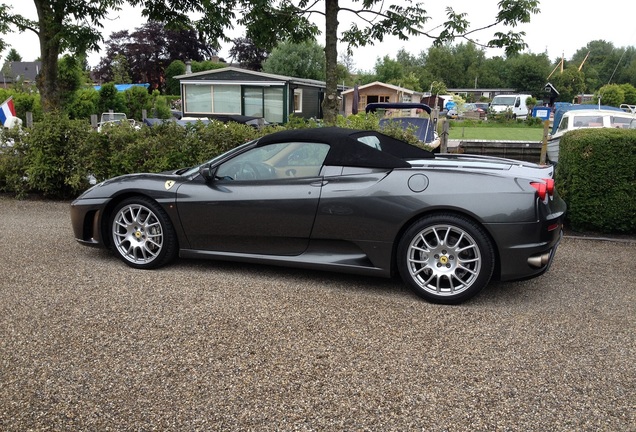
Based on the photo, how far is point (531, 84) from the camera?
73750 mm

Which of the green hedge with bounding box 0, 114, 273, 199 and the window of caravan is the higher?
the window of caravan

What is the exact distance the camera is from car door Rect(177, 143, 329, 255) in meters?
4.75

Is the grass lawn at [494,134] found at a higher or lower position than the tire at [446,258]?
higher

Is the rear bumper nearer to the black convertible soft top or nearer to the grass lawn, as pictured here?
the black convertible soft top

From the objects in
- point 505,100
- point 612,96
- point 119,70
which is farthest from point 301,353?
point 119,70

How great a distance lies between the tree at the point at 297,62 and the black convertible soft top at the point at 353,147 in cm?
4849

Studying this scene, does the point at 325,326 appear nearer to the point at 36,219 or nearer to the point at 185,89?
the point at 36,219

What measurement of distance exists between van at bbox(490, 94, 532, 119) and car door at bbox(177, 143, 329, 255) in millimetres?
39139

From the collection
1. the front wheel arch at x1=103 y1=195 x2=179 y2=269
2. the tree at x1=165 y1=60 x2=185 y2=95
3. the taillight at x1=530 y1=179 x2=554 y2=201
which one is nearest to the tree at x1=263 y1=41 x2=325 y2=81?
the tree at x1=165 y1=60 x2=185 y2=95

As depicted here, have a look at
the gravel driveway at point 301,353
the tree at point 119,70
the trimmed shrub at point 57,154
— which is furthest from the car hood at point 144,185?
the tree at point 119,70

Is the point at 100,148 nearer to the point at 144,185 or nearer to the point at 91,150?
the point at 91,150

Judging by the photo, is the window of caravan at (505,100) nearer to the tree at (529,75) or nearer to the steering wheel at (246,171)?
the tree at (529,75)

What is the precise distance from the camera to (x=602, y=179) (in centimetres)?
667

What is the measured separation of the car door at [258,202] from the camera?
475 centimetres
